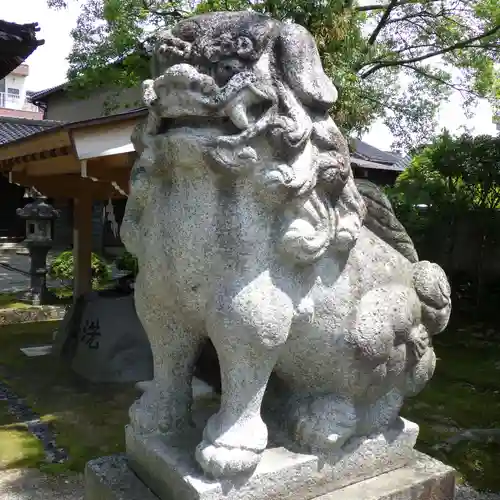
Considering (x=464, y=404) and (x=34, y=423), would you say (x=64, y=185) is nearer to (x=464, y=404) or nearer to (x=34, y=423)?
(x=34, y=423)

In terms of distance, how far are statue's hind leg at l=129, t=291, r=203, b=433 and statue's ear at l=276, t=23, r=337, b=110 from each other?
710 mm

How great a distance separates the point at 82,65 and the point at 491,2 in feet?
20.3

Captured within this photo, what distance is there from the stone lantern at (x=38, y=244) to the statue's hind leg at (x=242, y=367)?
7271mm

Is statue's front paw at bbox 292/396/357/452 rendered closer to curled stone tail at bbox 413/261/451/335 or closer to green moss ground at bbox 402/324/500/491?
curled stone tail at bbox 413/261/451/335

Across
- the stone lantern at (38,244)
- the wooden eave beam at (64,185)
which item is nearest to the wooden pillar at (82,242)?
the wooden eave beam at (64,185)

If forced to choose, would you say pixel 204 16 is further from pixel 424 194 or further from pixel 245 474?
pixel 424 194

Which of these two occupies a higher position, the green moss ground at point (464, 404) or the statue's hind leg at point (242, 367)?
the statue's hind leg at point (242, 367)

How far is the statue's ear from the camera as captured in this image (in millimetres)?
1473

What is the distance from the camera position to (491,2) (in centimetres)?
824

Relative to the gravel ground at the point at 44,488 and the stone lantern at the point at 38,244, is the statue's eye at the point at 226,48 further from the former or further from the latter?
the stone lantern at the point at 38,244

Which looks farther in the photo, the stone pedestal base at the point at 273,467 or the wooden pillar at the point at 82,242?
the wooden pillar at the point at 82,242

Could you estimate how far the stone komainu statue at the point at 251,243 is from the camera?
1.43 metres

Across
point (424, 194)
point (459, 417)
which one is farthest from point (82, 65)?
point (459, 417)

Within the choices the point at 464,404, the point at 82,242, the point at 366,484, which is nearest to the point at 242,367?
the point at 366,484
